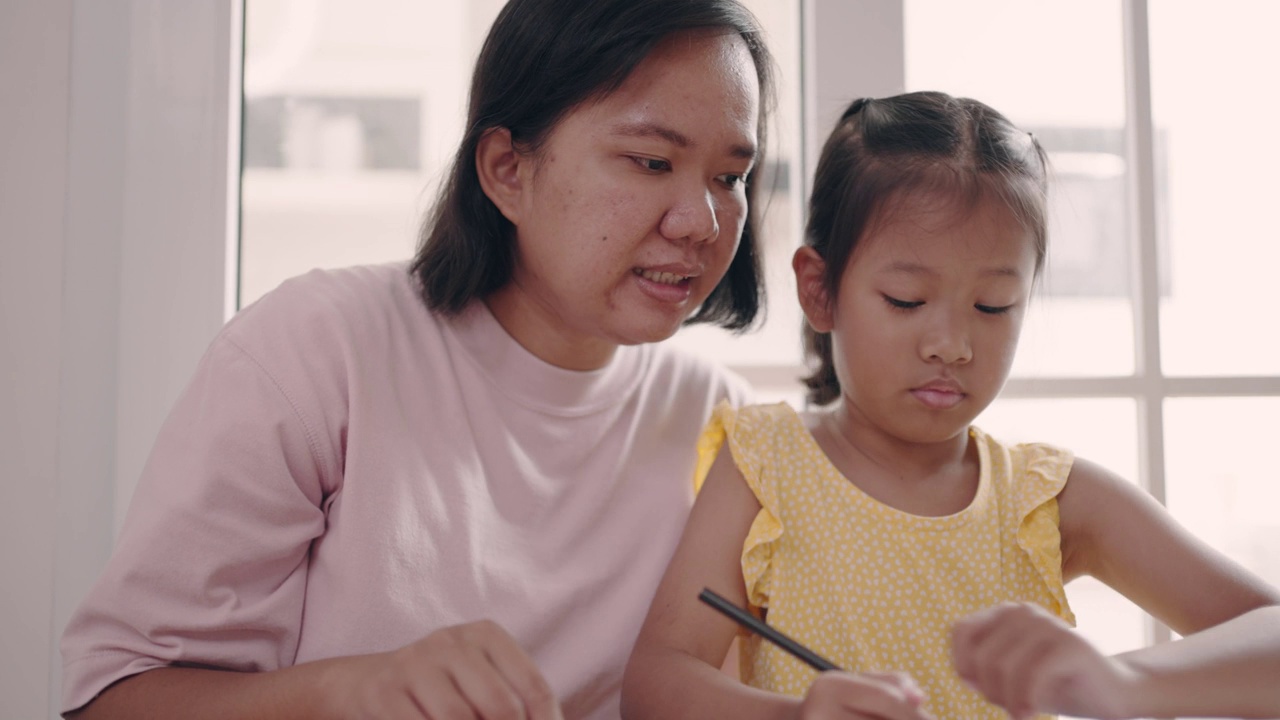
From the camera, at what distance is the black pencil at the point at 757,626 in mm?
691

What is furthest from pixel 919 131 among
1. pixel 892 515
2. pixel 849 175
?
pixel 892 515

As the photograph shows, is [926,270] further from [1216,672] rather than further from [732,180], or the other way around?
[1216,672]

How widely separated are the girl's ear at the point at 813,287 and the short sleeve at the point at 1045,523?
0.85 ft

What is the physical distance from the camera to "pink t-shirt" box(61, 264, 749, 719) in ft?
2.83

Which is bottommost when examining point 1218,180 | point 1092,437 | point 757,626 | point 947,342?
point 757,626

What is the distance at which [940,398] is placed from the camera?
3.27ft

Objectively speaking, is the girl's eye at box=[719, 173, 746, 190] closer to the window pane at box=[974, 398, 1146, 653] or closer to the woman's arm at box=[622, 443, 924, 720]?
the woman's arm at box=[622, 443, 924, 720]

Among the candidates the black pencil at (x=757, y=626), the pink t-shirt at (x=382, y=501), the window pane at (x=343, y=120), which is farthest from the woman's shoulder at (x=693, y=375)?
the black pencil at (x=757, y=626)

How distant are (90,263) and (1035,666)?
1112mm

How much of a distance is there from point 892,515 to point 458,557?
431 mm

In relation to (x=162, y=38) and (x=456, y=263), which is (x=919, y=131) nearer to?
(x=456, y=263)

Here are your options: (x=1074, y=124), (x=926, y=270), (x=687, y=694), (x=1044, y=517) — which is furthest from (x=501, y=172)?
(x=1074, y=124)

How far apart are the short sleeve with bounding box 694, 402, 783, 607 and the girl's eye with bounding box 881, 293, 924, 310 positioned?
0.19 metres

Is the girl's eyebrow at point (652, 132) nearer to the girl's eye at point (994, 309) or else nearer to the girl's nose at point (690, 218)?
the girl's nose at point (690, 218)
